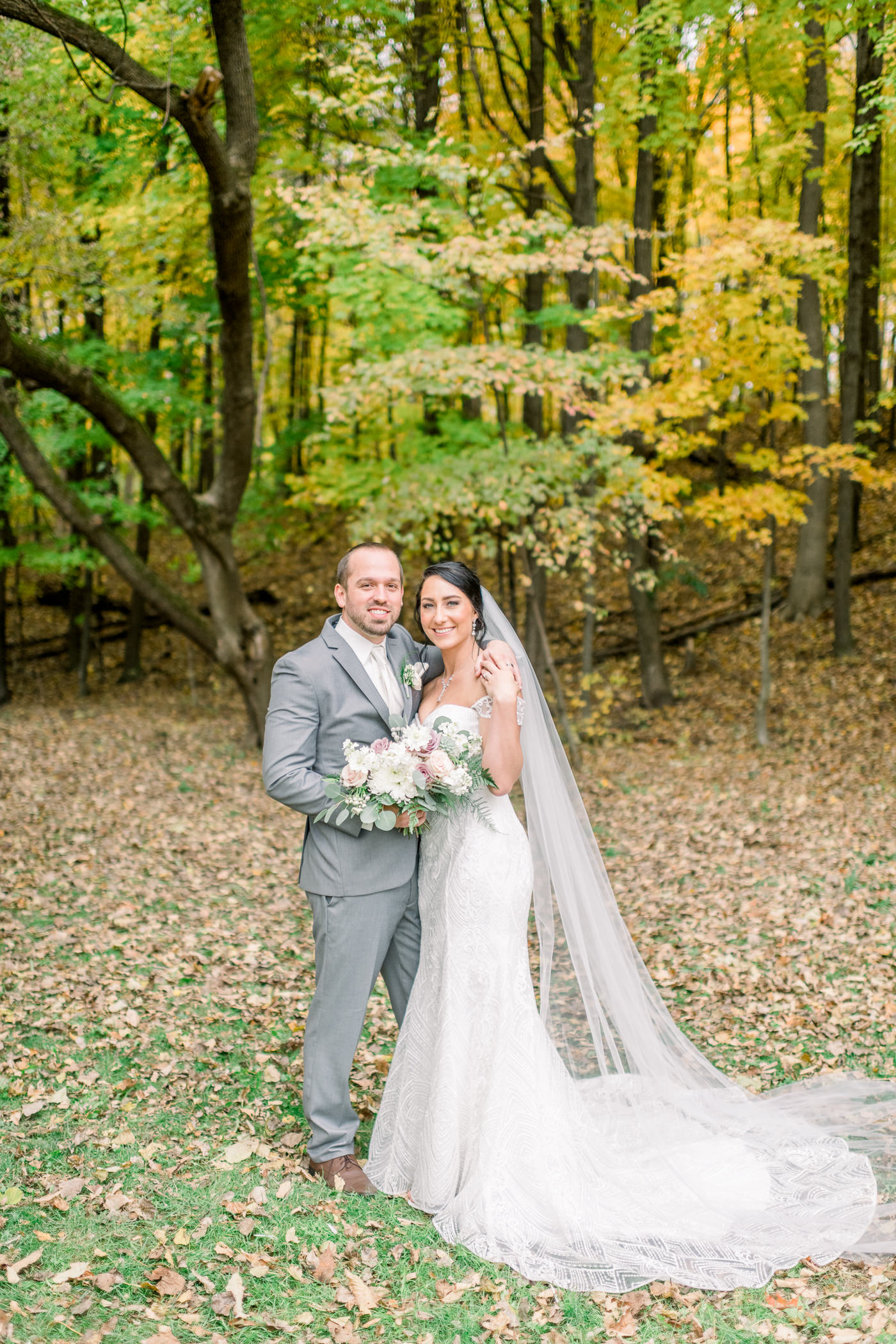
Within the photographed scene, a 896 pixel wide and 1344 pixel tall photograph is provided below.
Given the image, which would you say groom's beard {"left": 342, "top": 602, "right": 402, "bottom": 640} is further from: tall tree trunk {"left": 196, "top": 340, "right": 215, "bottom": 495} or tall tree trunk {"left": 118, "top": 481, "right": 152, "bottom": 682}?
tall tree trunk {"left": 118, "top": 481, "right": 152, "bottom": 682}

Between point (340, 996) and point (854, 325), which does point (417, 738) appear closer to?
point (340, 996)

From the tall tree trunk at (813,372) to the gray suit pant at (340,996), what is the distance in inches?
320

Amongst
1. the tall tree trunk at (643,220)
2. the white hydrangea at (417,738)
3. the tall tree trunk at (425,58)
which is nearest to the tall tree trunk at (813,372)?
the tall tree trunk at (643,220)

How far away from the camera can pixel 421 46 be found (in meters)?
12.2

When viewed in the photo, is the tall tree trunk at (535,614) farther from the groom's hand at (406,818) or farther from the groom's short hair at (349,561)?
the groom's hand at (406,818)

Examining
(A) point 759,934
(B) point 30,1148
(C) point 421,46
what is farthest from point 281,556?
(B) point 30,1148

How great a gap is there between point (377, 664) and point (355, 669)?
14 centimetres

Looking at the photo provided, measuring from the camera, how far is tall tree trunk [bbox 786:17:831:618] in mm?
11906

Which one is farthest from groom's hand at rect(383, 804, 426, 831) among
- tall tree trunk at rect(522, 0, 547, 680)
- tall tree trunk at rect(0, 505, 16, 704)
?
tall tree trunk at rect(0, 505, 16, 704)

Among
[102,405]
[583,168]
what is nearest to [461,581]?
[102,405]

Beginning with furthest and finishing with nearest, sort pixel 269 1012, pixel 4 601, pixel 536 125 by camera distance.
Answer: pixel 4 601 → pixel 536 125 → pixel 269 1012

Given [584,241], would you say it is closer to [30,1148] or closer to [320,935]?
[320,935]

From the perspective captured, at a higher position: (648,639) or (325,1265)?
(648,639)

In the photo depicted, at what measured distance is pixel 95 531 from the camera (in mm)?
11289
